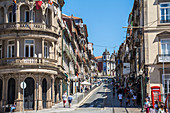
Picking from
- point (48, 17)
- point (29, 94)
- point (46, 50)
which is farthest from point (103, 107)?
point (48, 17)

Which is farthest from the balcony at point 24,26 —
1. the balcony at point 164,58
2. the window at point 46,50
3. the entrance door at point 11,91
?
the balcony at point 164,58

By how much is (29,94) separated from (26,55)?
4.41 metres

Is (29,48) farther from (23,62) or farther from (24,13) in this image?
(24,13)

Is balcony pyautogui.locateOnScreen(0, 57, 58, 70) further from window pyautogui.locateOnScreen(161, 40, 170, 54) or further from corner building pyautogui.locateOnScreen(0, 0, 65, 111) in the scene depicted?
window pyautogui.locateOnScreen(161, 40, 170, 54)

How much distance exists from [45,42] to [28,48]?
2.42 m

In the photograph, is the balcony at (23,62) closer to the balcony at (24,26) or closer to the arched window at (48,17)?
the balcony at (24,26)

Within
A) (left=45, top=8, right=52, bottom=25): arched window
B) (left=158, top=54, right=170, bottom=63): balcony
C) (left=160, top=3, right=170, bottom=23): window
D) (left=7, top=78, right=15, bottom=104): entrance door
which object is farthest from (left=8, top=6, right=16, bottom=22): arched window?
(left=158, top=54, right=170, bottom=63): balcony

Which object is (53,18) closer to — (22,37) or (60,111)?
(22,37)

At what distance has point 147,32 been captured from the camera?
37188 millimetres

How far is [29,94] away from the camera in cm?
3753

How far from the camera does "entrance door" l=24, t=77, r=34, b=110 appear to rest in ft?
122

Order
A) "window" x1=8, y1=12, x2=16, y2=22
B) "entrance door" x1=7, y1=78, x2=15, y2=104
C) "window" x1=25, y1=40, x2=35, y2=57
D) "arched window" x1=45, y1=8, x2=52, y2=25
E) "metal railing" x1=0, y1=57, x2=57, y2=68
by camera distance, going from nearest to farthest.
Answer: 1. "metal railing" x1=0, y1=57, x2=57, y2=68
2. "entrance door" x1=7, y1=78, x2=15, y2=104
3. "window" x1=25, y1=40, x2=35, y2=57
4. "window" x1=8, y1=12, x2=16, y2=22
5. "arched window" x1=45, y1=8, x2=52, y2=25

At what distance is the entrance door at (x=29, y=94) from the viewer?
122 ft

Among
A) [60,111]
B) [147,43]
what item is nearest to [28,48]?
[60,111]
